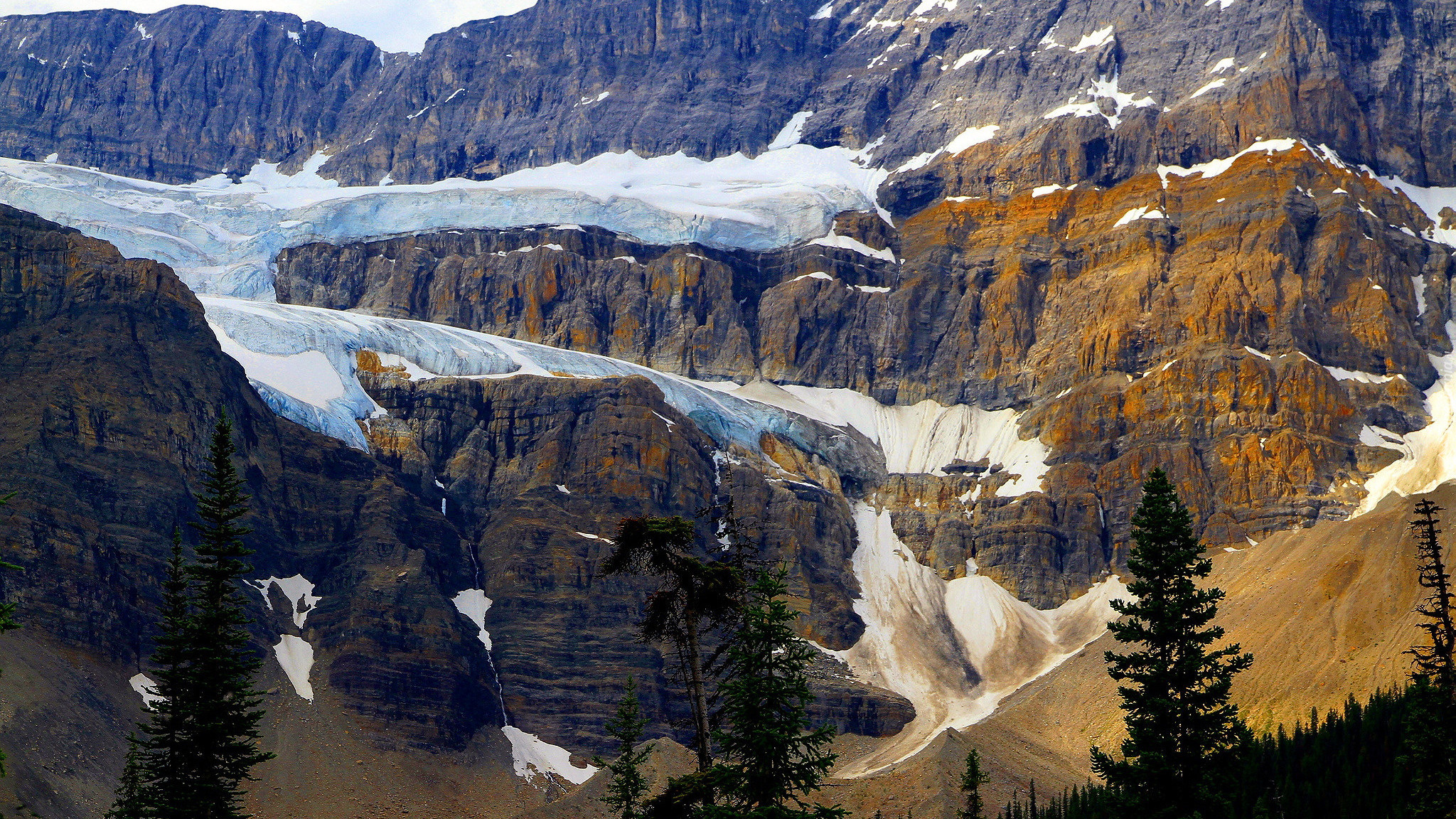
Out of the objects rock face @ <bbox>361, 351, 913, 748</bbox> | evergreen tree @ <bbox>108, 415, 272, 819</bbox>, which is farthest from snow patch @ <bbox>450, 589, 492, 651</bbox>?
evergreen tree @ <bbox>108, 415, 272, 819</bbox>

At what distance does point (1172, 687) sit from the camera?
35.8 meters

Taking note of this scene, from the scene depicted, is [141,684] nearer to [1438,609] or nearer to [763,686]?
[763,686]

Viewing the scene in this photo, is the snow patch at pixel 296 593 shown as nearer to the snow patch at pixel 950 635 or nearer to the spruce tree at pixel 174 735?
the snow patch at pixel 950 635

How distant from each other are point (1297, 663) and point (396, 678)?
7971 centimetres

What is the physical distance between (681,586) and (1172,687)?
11673mm

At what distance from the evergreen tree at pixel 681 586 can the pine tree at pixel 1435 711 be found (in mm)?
18091

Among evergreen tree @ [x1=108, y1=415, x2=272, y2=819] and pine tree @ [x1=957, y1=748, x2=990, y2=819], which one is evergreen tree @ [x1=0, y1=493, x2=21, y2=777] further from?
pine tree @ [x1=957, y1=748, x2=990, y2=819]

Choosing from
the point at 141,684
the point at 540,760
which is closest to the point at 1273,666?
the point at 540,760

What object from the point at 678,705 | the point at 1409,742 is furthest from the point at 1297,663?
the point at 1409,742

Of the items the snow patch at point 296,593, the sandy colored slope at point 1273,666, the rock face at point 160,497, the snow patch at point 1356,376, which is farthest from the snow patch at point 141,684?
the snow patch at point 1356,376

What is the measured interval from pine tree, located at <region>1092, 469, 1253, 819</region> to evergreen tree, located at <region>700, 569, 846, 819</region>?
7525 mm

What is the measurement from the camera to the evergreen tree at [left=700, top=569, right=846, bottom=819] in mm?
30969

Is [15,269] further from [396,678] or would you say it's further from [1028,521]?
[1028,521]

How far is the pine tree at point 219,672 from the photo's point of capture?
4059 centimetres
